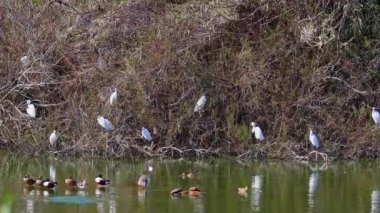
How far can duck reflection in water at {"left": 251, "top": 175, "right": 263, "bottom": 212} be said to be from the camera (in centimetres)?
945

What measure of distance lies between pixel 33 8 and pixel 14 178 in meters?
5.72

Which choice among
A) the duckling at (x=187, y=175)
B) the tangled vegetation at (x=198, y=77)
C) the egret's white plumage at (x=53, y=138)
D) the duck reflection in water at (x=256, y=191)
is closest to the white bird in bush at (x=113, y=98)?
the tangled vegetation at (x=198, y=77)

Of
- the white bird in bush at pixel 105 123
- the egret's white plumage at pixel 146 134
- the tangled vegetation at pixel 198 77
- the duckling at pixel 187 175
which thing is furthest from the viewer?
the tangled vegetation at pixel 198 77

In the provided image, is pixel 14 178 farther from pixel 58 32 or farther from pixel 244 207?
pixel 58 32

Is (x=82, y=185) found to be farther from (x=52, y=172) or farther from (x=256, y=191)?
(x=256, y=191)

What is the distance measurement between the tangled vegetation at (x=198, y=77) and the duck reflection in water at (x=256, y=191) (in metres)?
2.25

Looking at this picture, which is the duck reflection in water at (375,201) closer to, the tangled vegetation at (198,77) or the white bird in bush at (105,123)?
the tangled vegetation at (198,77)

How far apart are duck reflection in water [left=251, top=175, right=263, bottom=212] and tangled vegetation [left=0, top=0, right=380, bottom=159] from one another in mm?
2245

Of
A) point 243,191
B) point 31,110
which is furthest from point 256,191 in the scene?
point 31,110

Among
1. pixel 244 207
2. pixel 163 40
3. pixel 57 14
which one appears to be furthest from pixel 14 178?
pixel 57 14

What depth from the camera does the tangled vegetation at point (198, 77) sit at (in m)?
14.1

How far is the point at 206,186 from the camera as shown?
10914mm

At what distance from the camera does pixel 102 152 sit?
13750 millimetres

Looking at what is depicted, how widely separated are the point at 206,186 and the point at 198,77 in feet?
13.7
